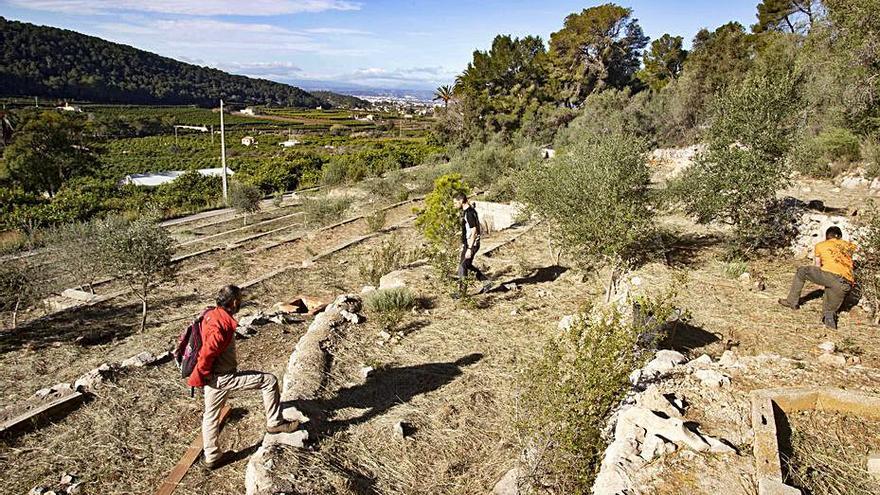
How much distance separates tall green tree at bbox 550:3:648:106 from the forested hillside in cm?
9974

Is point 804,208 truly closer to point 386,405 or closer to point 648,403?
point 648,403

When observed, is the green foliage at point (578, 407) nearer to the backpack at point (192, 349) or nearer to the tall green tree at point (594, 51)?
the backpack at point (192, 349)

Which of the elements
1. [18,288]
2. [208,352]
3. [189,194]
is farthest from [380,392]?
[189,194]

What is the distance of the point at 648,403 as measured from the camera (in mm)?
4250

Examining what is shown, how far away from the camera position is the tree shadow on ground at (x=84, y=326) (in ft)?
26.1

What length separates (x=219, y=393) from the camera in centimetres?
415

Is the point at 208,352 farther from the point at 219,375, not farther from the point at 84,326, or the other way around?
the point at 84,326

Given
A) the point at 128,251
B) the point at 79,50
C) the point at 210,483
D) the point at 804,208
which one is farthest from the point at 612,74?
the point at 79,50

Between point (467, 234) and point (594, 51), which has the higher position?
point (594, 51)

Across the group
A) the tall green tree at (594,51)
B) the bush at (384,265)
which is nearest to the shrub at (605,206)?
the bush at (384,265)

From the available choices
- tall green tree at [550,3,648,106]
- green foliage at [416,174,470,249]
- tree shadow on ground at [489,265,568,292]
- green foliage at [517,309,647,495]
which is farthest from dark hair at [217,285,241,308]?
tall green tree at [550,3,648,106]

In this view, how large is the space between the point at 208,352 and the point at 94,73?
136570mm

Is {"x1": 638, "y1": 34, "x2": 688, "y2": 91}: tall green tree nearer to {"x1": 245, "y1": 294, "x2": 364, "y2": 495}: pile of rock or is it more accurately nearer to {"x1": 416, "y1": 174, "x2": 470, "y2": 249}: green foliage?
{"x1": 416, "y1": 174, "x2": 470, "y2": 249}: green foliage

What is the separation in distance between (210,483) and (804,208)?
418 inches
